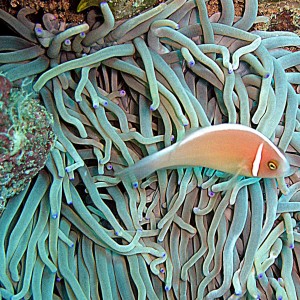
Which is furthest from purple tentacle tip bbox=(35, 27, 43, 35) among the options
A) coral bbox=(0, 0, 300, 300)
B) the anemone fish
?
the anemone fish

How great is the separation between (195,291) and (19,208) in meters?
0.90

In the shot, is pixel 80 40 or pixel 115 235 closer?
pixel 80 40

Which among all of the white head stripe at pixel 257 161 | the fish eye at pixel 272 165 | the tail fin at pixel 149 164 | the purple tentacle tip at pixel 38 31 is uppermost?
the purple tentacle tip at pixel 38 31

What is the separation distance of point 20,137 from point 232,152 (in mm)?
769

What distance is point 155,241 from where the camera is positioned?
191 centimetres

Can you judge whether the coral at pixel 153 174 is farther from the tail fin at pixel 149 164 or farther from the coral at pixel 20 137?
the tail fin at pixel 149 164

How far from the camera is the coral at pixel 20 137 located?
55.0 inches

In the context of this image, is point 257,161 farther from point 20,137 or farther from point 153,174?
point 20,137

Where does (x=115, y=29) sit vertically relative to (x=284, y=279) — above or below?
above

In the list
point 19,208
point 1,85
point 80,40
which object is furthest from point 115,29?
point 19,208

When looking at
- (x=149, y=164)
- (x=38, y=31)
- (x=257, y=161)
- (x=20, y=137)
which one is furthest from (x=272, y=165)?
(x=38, y=31)

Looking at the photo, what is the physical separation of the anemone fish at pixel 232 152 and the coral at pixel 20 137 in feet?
1.09

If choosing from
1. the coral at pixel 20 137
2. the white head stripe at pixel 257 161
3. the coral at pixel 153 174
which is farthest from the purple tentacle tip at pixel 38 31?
the white head stripe at pixel 257 161

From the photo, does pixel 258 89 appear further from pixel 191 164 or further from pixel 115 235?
→ pixel 115 235
